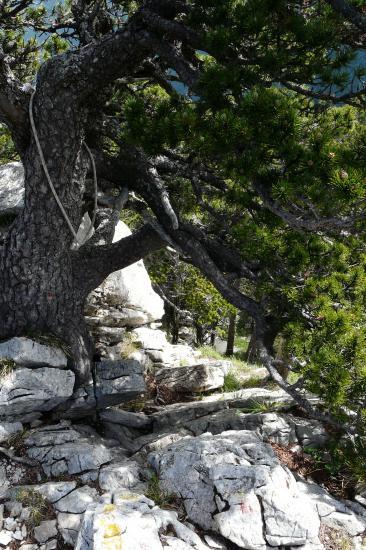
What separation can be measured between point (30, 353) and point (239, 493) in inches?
135

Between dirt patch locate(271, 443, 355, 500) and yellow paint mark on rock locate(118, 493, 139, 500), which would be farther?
dirt patch locate(271, 443, 355, 500)

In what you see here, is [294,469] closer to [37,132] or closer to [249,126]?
[249,126]

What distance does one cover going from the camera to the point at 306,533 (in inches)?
188

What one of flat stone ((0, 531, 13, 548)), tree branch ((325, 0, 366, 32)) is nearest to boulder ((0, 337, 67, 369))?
flat stone ((0, 531, 13, 548))

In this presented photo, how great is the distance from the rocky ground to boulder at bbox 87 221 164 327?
1096 mm

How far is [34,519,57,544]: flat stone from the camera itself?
4.82 metres

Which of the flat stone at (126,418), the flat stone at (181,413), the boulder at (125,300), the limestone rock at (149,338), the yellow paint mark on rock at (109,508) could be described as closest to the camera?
the yellow paint mark on rock at (109,508)

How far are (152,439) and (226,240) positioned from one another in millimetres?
3356

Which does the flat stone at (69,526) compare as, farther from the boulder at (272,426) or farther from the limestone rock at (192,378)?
the limestone rock at (192,378)

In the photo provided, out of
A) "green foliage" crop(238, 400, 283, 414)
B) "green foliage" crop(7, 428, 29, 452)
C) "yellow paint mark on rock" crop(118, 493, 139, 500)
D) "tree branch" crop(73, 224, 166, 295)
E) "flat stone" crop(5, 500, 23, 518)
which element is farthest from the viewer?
"green foliage" crop(238, 400, 283, 414)

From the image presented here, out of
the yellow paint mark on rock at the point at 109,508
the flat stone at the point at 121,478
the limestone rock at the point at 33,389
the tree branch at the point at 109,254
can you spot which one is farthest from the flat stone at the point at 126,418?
the yellow paint mark on rock at the point at 109,508

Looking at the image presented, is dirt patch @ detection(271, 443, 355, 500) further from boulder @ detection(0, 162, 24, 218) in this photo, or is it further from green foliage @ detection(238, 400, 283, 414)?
boulder @ detection(0, 162, 24, 218)

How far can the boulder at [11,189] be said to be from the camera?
8.55m

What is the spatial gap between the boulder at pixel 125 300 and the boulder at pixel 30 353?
2796 millimetres
